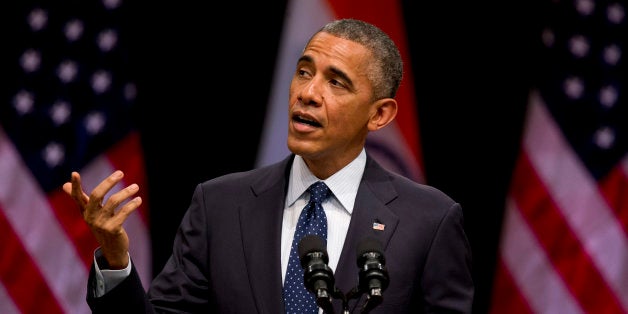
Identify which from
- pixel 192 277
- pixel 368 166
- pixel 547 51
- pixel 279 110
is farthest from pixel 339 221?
pixel 547 51

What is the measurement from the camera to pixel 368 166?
7.77 ft

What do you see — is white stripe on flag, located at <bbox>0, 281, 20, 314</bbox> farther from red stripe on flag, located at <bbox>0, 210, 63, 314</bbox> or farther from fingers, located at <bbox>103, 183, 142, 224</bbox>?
fingers, located at <bbox>103, 183, 142, 224</bbox>

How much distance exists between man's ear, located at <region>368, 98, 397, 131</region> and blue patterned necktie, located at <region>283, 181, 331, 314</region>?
0.78 feet

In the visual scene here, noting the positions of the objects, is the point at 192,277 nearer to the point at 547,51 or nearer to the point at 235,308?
the point at 235,308

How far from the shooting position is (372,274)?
5.49 ft

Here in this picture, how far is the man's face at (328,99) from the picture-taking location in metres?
2.20

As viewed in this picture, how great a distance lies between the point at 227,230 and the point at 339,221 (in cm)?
28

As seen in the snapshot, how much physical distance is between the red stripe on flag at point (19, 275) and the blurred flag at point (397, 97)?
1.01 metres

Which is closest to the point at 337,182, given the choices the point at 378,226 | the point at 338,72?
the point at 378,226

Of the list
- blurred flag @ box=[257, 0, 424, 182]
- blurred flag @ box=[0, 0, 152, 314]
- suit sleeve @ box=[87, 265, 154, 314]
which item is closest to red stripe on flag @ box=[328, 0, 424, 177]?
blurred flag @ box=[257, 0, 424, 182]

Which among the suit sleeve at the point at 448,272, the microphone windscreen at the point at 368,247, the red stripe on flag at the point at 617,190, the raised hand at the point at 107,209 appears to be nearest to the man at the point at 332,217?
the suit sleeve at the point at 448,272

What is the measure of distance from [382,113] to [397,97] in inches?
53.9

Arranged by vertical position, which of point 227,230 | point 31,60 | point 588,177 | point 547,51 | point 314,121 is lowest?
point 588,177

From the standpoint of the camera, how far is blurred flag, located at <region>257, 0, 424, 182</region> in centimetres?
371
